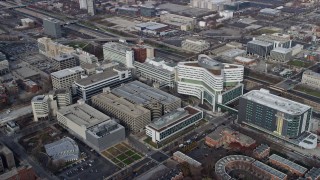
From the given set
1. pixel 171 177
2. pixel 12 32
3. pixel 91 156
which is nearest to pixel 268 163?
pixel 171 177

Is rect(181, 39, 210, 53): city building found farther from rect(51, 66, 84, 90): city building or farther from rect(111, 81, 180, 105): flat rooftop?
rect(51, 66, 84, 90): city building

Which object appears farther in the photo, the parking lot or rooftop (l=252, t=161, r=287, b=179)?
the parking lot

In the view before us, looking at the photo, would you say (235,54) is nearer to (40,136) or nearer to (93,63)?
(93,63)

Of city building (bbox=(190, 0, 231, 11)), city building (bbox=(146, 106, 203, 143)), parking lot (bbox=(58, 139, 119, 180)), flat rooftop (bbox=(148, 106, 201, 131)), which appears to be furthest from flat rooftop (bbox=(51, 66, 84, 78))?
city building (bbox=(190, 0, 231, 11))

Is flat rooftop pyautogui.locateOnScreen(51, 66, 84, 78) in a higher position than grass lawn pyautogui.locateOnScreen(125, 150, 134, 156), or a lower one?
higher

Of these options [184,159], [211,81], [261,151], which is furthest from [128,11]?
[261,151]

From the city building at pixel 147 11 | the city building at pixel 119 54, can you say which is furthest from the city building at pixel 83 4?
the city building at pixel 119 54
